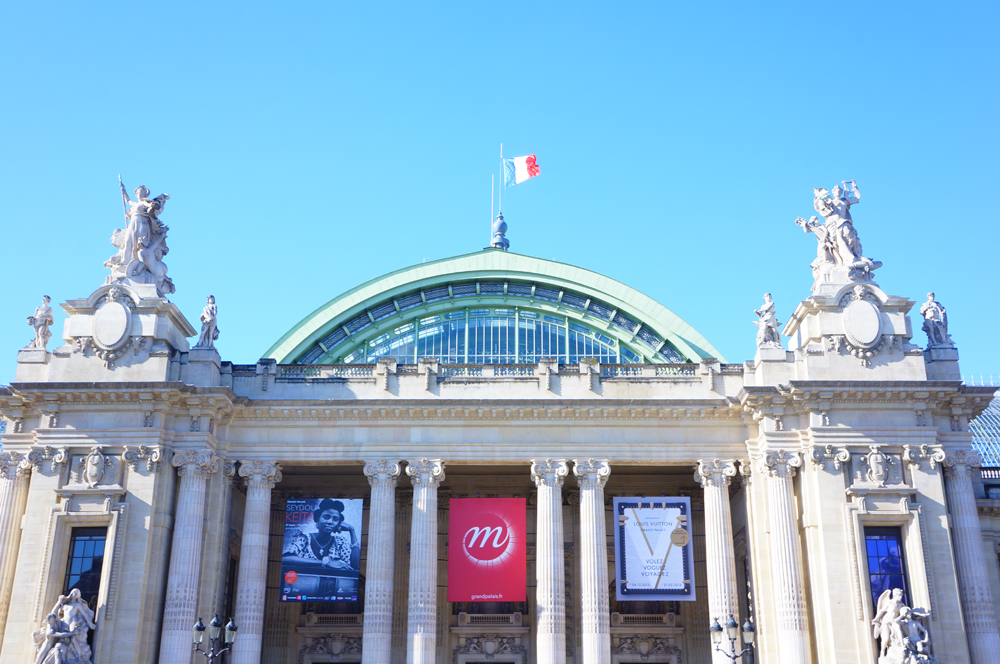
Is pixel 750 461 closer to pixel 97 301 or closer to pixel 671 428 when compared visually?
pixel 671 428

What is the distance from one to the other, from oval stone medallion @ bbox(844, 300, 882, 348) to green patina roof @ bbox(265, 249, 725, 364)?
8115 millimetres

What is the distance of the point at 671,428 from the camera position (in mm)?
35188

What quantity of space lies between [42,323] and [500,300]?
1853cm

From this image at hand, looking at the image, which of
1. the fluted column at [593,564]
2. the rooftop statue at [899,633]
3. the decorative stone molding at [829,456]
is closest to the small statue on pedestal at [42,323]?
the fluted column at [593,564]

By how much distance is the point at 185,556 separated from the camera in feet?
107

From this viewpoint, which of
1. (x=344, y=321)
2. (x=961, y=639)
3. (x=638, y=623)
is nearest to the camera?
(x=961, y=639)

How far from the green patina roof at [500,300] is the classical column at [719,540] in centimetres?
836

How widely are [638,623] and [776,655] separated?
23.7 feet

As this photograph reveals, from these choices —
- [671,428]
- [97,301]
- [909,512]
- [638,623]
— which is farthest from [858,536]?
[97,301]

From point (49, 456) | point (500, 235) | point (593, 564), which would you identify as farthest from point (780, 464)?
point (49, 456)

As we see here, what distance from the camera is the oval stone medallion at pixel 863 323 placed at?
34.4 m

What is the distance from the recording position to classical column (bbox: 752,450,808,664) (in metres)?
31.5

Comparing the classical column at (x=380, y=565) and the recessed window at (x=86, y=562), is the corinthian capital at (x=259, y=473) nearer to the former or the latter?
the classical column at (x=380, y=565)

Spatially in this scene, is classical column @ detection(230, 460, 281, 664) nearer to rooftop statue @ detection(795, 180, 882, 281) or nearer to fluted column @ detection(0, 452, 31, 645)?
fluted column @ detection(0, 452, 31, 645)
